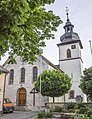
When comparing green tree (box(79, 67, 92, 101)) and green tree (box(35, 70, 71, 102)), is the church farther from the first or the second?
green tree (box(79, 67, 92, 101))

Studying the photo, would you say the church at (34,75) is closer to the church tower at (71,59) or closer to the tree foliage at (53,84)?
the church tower at (71,59)

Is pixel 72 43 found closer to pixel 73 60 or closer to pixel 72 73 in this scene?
pixel 73 60

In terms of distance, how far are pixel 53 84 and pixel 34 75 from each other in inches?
244

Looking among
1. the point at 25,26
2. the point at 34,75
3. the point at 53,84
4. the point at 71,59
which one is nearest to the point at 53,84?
the point at 53,84

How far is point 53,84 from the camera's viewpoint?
22.4m

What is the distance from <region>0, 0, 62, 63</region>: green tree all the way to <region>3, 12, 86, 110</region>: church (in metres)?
16.8

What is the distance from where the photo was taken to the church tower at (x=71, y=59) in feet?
102

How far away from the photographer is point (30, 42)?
17.6ft

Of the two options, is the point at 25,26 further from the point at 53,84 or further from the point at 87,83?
the point at 53,84

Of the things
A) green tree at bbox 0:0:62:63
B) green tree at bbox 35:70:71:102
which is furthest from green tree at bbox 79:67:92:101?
green tree at bbox 0:0:62:63

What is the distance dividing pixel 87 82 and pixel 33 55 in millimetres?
16237

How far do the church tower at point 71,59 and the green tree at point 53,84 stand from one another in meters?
7.69

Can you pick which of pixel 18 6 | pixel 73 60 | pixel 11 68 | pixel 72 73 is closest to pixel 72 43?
pixel 73 60

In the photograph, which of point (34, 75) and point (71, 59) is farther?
point (71, 59)
